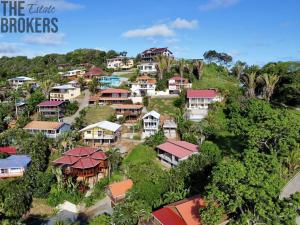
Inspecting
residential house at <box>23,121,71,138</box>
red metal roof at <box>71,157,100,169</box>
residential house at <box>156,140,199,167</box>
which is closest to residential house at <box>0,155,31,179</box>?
red metal roof at <box>71,157,100,169</box>

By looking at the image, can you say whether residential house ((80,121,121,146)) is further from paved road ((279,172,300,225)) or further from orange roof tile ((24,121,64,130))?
paved road ((279,172,300,225))

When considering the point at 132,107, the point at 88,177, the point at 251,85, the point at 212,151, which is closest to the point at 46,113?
the point at 132,107

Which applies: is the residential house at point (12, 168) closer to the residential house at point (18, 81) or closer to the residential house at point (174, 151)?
the residential house at point (174, 151)

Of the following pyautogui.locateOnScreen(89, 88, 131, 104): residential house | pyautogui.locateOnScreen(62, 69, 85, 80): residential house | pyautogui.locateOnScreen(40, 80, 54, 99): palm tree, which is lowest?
pyautogui.locateOnScreen(89, 88, 131, 104): residential house

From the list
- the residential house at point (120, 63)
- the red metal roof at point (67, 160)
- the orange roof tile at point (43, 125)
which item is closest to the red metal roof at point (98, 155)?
the red metal roof at point (67, 160)

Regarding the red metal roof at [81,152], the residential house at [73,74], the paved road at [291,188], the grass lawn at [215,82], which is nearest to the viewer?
the paved road at [291,188]

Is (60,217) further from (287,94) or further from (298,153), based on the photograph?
(287,94)

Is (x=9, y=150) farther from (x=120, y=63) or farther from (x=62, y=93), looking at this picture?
(x=120, y=63)
